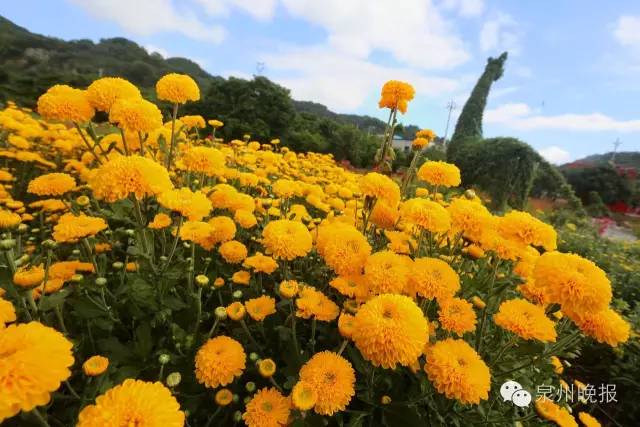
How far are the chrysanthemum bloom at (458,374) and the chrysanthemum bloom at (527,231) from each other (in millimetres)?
674

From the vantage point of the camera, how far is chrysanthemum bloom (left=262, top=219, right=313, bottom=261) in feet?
5.19

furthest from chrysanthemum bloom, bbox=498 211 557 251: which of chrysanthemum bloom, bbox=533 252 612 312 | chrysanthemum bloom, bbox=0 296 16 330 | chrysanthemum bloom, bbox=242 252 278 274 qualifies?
chrysanthemum bloom, bbox=0 296 16 330

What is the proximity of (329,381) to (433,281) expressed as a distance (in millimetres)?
598

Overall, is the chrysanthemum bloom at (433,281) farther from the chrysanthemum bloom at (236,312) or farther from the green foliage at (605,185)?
the green foliage at (605,185)

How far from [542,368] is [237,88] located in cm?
1971

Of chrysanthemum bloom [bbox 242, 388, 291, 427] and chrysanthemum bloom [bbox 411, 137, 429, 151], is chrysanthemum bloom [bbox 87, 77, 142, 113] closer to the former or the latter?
chrysanthemum bloom [bbox 242, 388, 291, 427]

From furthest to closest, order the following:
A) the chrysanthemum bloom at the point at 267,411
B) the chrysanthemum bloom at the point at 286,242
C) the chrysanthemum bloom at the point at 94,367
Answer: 1. the chrysanthemum bloom at the point at 286,242
2. the chrysanthemum bloom at the point at 267,411
3. the chrysanthemum bloom at the point at 94,367

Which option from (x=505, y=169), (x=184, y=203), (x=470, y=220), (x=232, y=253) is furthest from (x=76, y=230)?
(x=505, y=169)

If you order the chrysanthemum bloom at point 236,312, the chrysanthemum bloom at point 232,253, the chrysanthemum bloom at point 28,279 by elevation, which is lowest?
the chrysanthemum bloom at point 236,312

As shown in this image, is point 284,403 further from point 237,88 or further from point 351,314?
point 237,88

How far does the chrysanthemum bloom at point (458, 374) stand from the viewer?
47.7 inches

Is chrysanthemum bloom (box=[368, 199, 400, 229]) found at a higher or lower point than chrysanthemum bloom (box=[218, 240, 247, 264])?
higher

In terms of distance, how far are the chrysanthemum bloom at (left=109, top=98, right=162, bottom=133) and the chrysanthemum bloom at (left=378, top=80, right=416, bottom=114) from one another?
1.55m

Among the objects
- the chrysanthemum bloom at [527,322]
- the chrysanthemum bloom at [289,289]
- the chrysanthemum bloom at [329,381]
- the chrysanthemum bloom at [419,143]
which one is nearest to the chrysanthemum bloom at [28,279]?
the chrysanthemum bloom at [289,289]
